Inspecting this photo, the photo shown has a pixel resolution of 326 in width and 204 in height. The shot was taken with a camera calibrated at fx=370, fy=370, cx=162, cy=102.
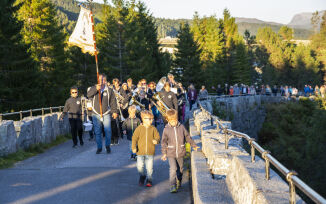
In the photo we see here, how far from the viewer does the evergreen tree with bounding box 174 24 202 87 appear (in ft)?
158

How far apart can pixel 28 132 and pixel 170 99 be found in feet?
14.0

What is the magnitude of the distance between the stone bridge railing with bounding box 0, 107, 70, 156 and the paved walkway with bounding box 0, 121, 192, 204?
69cm

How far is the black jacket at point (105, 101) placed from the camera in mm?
9938

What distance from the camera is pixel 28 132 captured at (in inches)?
426

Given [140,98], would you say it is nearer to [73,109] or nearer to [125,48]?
[73,109]

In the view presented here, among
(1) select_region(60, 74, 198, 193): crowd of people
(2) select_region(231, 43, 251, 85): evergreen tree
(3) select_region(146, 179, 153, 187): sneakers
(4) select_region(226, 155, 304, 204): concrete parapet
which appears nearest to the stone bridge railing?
(1) select_region(60, 74, 198, 193): crowd of people

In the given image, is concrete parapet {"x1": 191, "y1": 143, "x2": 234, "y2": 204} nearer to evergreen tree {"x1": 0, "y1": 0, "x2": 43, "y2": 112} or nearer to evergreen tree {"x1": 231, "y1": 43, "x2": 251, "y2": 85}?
evergreen tree {"x1": 0, "y1": 0, "x2": 43, "y2": 112}

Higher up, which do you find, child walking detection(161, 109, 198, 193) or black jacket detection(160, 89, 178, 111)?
black jacket detection(160, 89, 178, 111)

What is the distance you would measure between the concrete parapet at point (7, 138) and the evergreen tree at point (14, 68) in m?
16.5

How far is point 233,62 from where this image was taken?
63.8 metres

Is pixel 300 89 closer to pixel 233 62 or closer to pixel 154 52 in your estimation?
pixel 233 62

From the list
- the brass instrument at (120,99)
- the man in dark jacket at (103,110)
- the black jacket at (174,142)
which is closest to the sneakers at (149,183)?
the black jacket at (174,142)

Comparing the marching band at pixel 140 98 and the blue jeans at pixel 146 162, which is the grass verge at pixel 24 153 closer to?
the marching band at pixel 140 98

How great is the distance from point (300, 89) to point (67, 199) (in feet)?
241
